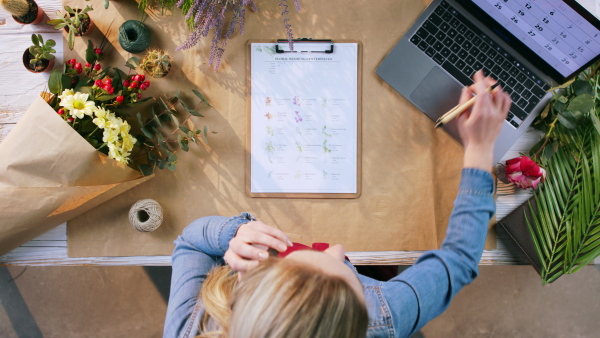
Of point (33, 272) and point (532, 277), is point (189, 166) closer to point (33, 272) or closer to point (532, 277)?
point (33, 272)

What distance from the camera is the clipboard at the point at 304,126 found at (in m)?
0.85

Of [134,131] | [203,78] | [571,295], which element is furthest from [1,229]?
[571,295]

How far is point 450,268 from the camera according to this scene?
686 mm

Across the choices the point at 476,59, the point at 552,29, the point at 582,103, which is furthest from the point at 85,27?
the point at 582,103

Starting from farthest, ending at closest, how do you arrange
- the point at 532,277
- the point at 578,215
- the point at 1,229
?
the point at 532,277 < the point at 578,215 < the point at 1,229

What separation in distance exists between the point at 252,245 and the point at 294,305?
18 cm

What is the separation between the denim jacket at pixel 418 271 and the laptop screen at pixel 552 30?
0.31m

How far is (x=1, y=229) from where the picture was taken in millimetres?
705

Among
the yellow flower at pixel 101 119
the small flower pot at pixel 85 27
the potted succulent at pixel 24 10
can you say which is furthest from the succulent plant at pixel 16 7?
the yellow flower at pixel 101 119

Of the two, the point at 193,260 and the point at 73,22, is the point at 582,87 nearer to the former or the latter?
the point at 193,260

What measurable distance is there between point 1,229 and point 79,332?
2.70 ft

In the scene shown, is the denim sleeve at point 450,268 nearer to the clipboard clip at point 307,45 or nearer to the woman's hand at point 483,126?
the woman's hand at point 483,126

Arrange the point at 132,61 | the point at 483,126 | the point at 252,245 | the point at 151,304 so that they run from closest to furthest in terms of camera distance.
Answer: the point at 252,245 < the point at 483,126 < the point at 132,61 < the point at 151,304

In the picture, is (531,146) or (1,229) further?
(531,146)
